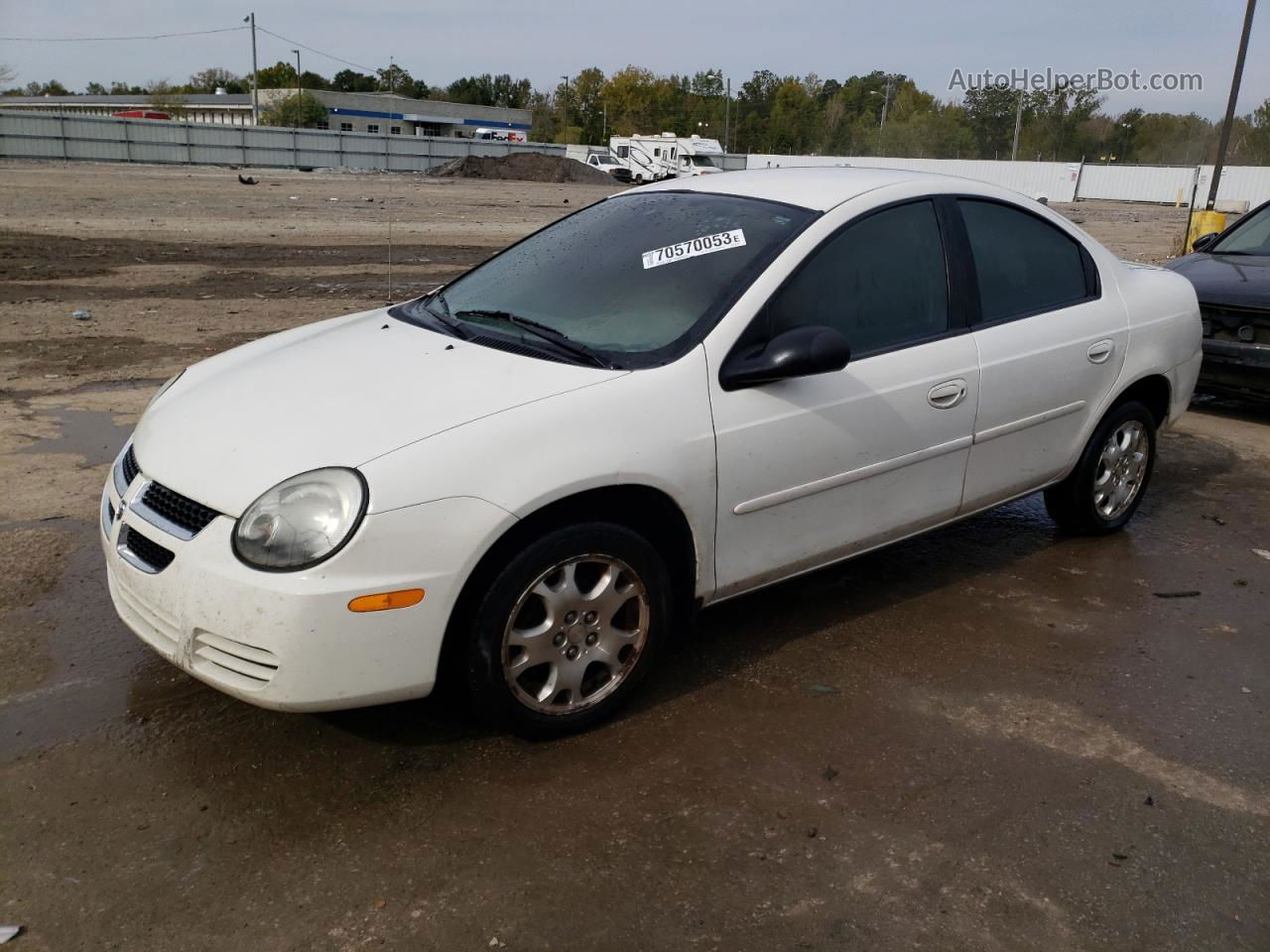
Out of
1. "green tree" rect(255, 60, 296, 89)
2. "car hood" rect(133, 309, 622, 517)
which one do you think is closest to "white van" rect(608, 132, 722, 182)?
"car hood" rect(133, 309, 622, 517)

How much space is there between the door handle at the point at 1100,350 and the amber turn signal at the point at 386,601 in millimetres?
3227

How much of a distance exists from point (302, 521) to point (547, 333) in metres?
1.16

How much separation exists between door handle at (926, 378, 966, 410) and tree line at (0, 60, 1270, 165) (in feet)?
206

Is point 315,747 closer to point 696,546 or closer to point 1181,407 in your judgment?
point 696,546

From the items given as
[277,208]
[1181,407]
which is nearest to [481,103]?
[277,208]

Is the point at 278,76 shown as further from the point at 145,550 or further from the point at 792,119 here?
the point at 145,550

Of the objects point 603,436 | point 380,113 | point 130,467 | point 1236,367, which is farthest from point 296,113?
→ point 603,436

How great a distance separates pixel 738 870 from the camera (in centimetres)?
277

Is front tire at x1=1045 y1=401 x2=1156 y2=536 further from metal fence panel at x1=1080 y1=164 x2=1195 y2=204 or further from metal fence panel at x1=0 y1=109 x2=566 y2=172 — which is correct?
metal fence panel at x1=1080 y1=164 x2=1195 y2=204

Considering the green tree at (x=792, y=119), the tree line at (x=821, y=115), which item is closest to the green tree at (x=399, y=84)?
the tree line at (x=821, y=115)

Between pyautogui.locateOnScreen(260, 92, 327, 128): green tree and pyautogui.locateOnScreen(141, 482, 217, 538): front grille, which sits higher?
pyautogui.locateOnScreen(260, 92, 327, 128): green tree

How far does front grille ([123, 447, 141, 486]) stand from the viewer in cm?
336

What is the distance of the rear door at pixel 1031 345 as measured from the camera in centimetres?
431

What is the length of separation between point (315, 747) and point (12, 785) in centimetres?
81
